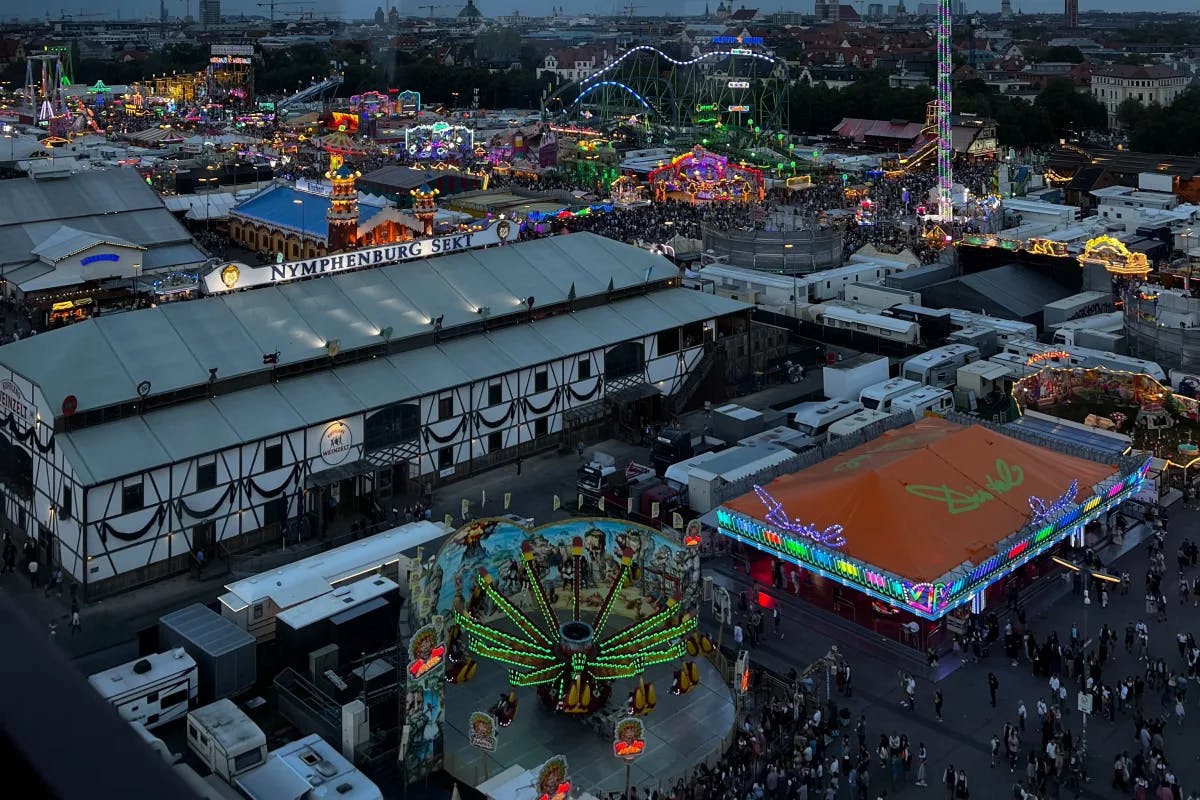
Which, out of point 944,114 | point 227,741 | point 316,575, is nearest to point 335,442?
point 316,575

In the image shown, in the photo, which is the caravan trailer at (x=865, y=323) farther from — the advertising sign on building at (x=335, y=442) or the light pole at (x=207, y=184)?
the light pole at (x=207, y=184)

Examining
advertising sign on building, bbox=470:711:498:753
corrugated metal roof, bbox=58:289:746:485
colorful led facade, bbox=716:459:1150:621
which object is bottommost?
advertising sign on building, bbox=470:711:498:753

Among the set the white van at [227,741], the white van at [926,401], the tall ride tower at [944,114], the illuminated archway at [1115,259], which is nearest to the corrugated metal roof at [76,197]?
the white van at [926,401]

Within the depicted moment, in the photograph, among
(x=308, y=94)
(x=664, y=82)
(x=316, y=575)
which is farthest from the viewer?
(x=308, y=94)

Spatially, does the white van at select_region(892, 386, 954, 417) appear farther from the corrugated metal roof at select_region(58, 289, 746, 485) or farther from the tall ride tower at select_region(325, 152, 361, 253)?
the tall ride tower at select_region(325, 152, 361, 253)

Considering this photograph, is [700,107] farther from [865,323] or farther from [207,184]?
[865,323]

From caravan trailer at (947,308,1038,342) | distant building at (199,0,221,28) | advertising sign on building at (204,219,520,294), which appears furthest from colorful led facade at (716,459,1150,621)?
distant building at (199,0,221,28)
